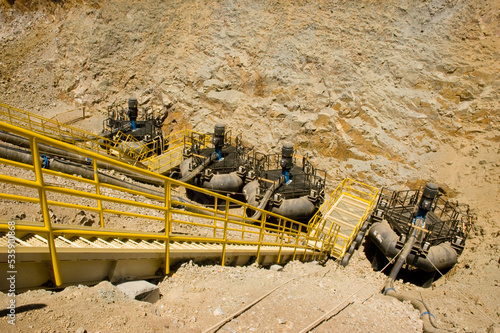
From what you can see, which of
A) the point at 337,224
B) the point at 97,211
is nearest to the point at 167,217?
the point at 97,211

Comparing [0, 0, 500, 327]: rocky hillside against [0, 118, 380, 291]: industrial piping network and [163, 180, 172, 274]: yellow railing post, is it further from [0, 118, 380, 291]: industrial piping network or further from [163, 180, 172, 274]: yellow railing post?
[163, 180, 172, 274]: yellow railing post

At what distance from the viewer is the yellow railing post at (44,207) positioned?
3262 millimetres

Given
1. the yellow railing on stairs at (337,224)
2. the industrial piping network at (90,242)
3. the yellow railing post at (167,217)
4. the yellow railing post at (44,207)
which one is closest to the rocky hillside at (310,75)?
the yellow railing on stairs at (337,224)

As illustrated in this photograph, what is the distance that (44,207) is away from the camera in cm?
343

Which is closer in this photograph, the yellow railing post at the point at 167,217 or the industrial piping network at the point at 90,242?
the industrial piping network at the point at 90,242

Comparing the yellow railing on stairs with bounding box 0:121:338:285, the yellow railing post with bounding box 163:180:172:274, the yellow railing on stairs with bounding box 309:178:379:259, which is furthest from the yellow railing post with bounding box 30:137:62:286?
the yellow railing on stairs with bounding box 309:178:379:259

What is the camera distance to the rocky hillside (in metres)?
16.8

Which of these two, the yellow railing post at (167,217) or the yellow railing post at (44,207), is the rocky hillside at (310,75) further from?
the yellow railing post at (44,207)

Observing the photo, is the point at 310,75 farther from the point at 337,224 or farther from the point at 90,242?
the point at 90,242

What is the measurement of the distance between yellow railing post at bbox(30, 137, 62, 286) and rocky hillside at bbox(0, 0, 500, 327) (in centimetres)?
1231

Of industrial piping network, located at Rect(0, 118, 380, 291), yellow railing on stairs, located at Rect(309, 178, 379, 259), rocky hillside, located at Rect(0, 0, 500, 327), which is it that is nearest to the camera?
industrial piping network, located at Rect(0, 118, 380, 291)

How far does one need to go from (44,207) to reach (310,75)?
18.4 meters

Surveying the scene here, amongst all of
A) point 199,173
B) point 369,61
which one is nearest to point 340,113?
point 369,61

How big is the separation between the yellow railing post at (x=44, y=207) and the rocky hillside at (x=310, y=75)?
12.3m
